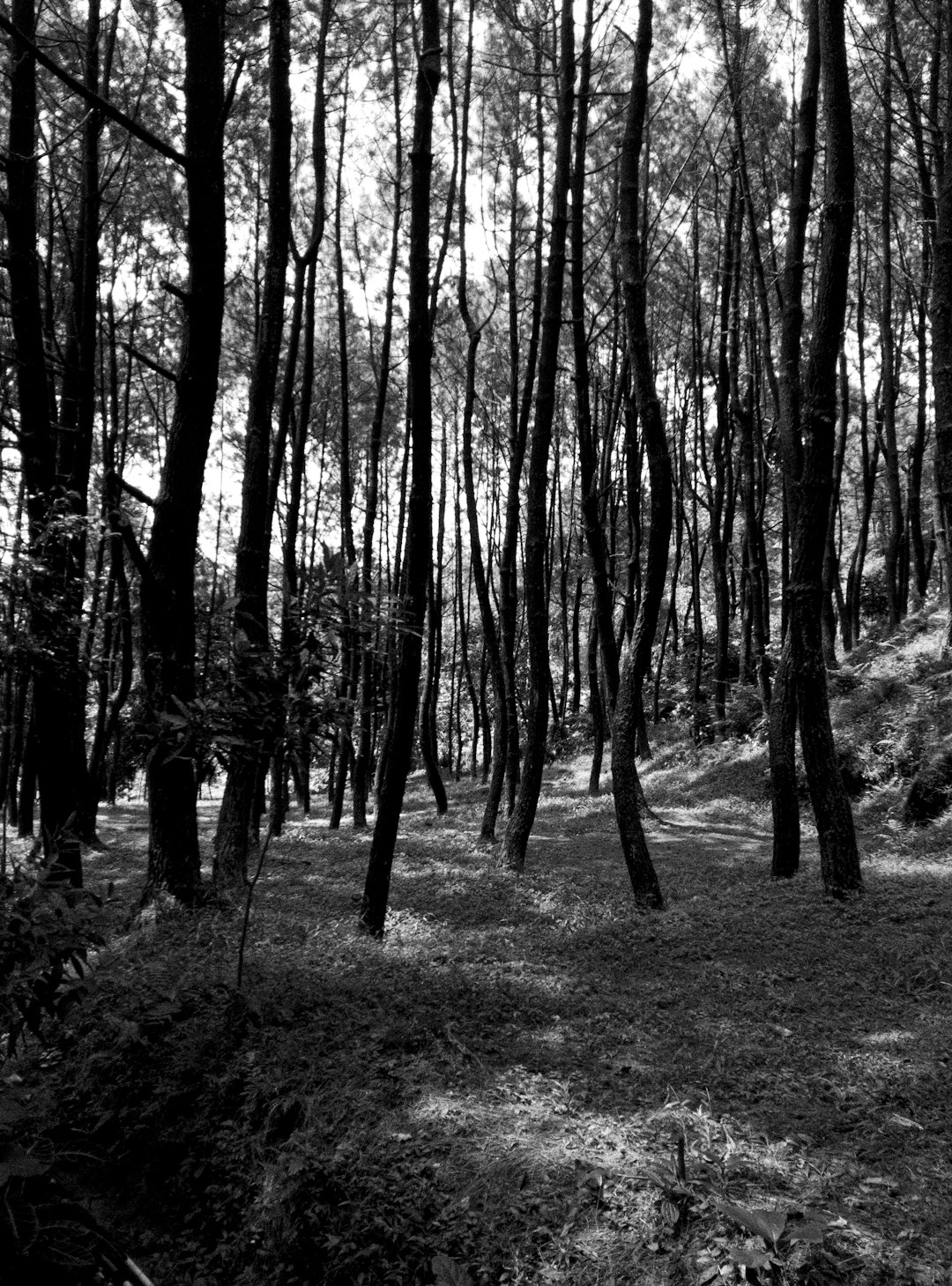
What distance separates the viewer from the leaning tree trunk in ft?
21.5

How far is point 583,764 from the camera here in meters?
21.9

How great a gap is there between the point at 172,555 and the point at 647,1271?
5.70 metres

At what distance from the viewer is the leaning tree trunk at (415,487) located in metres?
6.56

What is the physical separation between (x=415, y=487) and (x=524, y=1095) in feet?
14.8

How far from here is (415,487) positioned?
22.7 ft

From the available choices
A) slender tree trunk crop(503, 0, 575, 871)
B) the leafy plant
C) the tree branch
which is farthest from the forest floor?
the tree branch

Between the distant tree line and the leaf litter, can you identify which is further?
the distant tree line

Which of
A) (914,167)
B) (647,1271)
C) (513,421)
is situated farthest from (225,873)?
(914,167)

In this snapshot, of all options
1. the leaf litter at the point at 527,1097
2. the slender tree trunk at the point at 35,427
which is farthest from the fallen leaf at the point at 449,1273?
the slender tree trunk at the point at 35,427

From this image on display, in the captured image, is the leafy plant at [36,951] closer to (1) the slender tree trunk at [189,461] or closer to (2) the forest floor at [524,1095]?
(2) the forest floor at [524,1095]

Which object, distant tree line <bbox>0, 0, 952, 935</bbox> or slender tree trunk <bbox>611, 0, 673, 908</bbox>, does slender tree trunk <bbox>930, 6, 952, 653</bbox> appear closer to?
distant tree line <bbox>0, 0, 952, 935</bbox>

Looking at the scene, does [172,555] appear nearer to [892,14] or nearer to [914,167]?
[892,14]

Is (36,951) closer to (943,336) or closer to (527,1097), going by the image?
(527,1097)

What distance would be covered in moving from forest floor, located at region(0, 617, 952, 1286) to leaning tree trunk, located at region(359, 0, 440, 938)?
728mm
